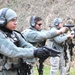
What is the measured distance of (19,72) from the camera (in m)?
4.39

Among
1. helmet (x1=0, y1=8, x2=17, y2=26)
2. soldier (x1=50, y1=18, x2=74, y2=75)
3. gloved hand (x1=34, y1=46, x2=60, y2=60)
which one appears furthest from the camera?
soldier (x1=50, y1=18, x2=74, y2=75)

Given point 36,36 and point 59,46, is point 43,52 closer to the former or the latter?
point 36,36

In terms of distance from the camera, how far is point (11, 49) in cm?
393

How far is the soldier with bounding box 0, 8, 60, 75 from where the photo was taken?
3.90 metres

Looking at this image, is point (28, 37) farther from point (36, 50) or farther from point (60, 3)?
point (60, 3)

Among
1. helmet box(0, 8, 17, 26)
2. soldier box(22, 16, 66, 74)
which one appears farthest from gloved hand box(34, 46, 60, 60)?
soldier box(22, 16, 66, 74)

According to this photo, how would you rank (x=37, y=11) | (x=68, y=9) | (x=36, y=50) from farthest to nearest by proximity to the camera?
1. (x=37, y=11)
2. (x=68, y=9)
3. (x=36, y=50)

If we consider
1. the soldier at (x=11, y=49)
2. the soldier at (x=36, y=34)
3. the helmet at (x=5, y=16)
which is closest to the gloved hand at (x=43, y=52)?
the soldier at (x=11, y=49)

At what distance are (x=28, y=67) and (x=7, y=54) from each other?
59 centimetres

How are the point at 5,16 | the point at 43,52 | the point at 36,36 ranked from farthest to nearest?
1. the point at 36,36
2. the point at 5,16
3. the point at 43,52

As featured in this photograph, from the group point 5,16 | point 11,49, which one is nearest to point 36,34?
point 5,16

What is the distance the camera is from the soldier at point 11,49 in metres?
3.90

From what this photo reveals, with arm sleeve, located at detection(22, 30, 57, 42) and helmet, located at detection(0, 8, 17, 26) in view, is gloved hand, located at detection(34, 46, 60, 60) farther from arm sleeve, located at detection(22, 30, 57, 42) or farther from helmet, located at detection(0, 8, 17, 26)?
arm sleeve, located at detection(22, 30, 57, 42)

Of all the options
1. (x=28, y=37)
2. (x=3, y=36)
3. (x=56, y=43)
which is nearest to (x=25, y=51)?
(x=3, y=36)
